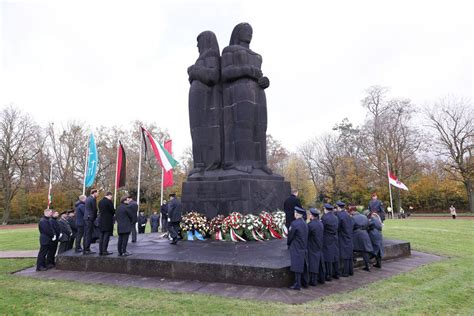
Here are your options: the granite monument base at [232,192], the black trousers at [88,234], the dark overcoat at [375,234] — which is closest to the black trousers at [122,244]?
the black trousers at [88,234]

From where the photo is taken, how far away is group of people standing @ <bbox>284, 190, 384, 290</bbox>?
6.25 m

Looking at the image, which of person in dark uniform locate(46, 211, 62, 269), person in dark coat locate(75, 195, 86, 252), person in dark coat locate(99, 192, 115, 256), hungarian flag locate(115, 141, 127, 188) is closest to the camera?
person in dark coat locate(99, 192, 115, 256)

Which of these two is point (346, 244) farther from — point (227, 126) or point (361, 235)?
point (227, 126)

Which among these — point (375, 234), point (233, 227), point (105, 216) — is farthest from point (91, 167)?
point (375, 234)

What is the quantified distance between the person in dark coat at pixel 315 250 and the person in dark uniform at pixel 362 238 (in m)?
1.70

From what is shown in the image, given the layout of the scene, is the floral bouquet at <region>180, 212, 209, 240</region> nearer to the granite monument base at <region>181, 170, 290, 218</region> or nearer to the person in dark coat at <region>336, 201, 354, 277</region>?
the granite monument base at <region>181, 170, 290, 218</region>

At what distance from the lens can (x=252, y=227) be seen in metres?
9.73

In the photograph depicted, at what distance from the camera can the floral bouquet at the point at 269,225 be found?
10117 millimetres

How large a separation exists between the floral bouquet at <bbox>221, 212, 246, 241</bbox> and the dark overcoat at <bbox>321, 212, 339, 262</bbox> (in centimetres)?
334

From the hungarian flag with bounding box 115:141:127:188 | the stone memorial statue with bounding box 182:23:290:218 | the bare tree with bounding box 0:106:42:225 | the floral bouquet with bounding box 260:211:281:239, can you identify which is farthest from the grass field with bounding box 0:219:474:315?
the bare tree with bounding box 0:106:42:225

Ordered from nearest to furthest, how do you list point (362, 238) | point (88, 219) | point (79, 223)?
point (362, 238) < point (88, 219) < point (79, 223)

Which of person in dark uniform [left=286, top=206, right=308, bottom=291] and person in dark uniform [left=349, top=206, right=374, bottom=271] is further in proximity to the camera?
person in dark uniform [left=349, top=206, right=374, bottom=271]

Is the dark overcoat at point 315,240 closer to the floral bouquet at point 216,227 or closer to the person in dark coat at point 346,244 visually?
the person in dark coat at point 346,244

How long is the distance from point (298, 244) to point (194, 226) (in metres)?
4.95
